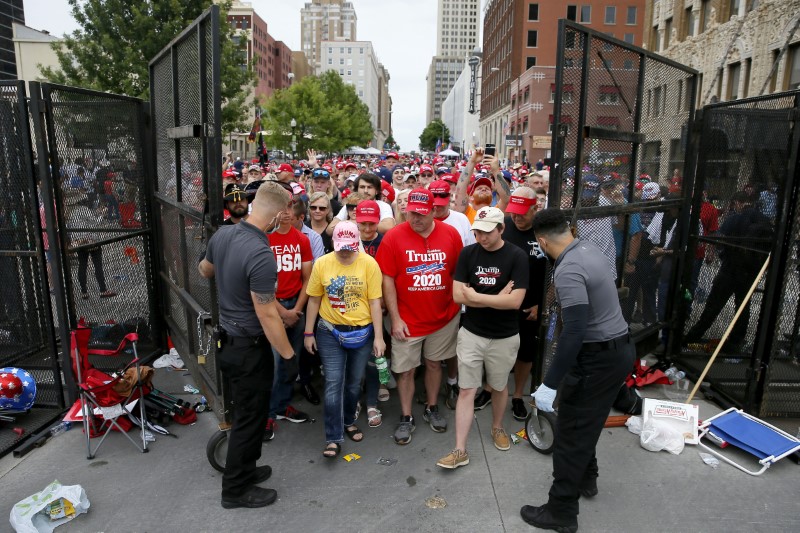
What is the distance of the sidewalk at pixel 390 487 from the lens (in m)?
3.49

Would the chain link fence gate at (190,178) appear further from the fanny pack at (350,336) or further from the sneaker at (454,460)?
the sneaker at (454,460)

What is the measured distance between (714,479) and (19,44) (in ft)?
261

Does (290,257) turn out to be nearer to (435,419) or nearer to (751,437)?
(435,419)

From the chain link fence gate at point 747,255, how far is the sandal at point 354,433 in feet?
12.1

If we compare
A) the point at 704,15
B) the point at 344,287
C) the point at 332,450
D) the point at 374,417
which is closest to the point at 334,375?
the point at 332,450

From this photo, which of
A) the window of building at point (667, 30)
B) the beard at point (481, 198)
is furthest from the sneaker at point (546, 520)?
the window of building at point (667, 30)

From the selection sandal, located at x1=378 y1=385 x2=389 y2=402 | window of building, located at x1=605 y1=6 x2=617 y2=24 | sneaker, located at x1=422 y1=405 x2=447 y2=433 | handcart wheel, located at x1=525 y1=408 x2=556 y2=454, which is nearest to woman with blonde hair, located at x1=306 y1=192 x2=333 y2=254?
sandal, located at x1=378 y1=385 x2=389 y2=402

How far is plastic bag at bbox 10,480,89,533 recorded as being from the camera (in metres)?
3.24

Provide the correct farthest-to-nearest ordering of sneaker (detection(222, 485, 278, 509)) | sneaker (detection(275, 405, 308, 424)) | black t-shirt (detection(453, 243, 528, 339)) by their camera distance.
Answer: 1. sneaker (detection(275, 405, 308, 424))
2. black t-shirt (detection(453, 243, 528, 339))
3. sneaker (detection(222, 485, 278, 509))

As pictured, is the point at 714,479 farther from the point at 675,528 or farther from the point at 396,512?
the point at 396,512

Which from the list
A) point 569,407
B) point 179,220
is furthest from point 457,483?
point 179,220

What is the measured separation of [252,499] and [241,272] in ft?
5.23

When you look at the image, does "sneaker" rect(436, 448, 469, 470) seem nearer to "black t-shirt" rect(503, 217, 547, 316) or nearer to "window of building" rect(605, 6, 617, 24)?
"black t-shirt" rect(503, 217, 547, 316)

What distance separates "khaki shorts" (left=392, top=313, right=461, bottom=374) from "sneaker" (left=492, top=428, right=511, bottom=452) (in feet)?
2.54
